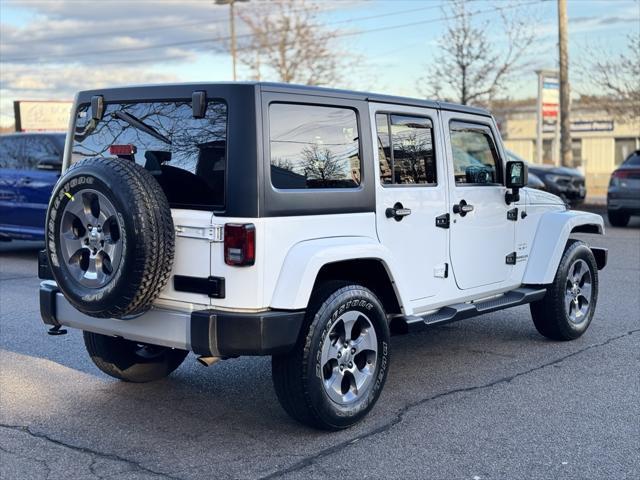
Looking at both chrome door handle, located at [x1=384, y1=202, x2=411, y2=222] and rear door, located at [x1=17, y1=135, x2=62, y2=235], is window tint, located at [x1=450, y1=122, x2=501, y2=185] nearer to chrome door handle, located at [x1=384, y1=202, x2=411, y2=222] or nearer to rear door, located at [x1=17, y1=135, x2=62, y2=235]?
chrome door handle, located at [x1=384, y1=202, x2=411, y2=222]

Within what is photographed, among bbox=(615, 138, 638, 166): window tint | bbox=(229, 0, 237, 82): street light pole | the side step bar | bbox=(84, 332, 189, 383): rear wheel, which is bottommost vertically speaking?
bbox=(84, 332, 189, 383): rear wheel

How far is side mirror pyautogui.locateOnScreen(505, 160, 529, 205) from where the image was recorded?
634cm

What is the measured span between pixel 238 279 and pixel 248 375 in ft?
5.87

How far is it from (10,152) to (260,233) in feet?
30.4

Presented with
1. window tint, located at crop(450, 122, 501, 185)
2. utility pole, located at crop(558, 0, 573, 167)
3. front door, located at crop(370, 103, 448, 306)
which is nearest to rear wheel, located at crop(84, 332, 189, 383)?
front door, located at crop(370, 103, 448, 306)

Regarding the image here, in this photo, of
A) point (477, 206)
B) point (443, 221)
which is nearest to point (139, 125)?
point (443, 221)

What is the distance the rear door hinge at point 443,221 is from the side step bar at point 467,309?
587 mm

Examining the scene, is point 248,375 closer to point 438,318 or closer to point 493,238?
point 438,318

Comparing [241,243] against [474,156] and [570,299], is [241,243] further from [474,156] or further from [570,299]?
[570,299]

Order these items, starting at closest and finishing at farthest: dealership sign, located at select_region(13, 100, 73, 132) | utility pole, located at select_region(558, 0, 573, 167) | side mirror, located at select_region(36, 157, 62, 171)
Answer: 1. side mirror, located at select_region(36, 157, 62, 171)
2. utility pole, located at select_region(558, 0, 573, 167)
3. dealership sign, located at select_region(13, 100, 73, 132)

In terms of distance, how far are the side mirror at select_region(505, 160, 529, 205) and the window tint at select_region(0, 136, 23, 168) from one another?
8.36 meters

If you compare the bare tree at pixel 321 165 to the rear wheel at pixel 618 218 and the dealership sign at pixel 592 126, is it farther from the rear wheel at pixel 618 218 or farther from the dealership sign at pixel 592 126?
the dealership sign at pixel 592 126

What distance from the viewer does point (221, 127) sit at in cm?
448

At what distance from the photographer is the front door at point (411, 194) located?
521cm
